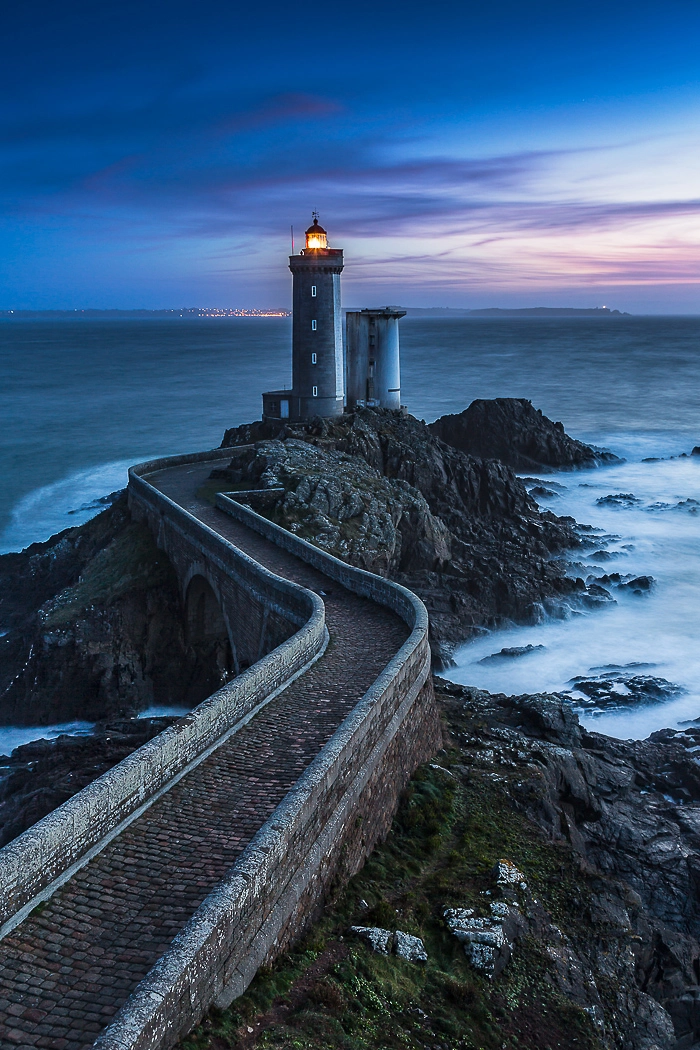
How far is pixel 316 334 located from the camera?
37562 mm

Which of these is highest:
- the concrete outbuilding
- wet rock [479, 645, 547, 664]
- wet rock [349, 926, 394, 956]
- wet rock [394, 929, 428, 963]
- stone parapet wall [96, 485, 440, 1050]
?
the concrete outbuilding

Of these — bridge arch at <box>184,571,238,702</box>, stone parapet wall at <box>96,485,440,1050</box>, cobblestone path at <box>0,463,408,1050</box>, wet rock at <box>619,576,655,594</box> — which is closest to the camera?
stone parapet wall at <box>96,485,440,1050</box>

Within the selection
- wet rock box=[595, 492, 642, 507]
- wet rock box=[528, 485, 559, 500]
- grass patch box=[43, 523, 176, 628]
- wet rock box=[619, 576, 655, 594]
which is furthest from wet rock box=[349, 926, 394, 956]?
wet rock box=[595, 492, 642, 507]

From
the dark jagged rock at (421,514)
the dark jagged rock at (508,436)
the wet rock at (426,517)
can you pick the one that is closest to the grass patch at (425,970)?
the wet rock at (426,517)

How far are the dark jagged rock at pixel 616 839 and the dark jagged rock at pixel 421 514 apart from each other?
7.13 m

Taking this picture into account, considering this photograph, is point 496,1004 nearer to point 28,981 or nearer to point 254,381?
point 28,981

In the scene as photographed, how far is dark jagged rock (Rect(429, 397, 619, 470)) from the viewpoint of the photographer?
49812 millimetres

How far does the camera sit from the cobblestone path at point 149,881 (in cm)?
685

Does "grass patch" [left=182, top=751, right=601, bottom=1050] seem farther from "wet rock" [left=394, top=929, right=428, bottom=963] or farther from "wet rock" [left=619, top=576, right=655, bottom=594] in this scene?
"wet rock" [left=619, top=576, right=655, bottom=594]

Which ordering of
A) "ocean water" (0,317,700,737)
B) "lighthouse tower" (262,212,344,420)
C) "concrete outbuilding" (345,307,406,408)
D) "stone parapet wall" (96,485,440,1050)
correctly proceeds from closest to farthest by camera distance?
"stone parapet wall" (96,485,440,1050) < "ocean water" (0,317,700,737) < "lighthouse tower" (262,212,344,420) < "concrete outbuilding" (345,307,406,408)

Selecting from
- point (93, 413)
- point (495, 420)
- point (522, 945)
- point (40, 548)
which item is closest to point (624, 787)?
point (522, 945)

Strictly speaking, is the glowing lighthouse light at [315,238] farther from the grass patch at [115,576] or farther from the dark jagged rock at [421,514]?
the grass patch at [115,576]

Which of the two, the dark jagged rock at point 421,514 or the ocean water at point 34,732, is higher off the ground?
the dark jagged rock at point 421,514

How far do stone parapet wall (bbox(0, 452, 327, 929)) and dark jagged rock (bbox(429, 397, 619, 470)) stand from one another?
3270 centimetres
